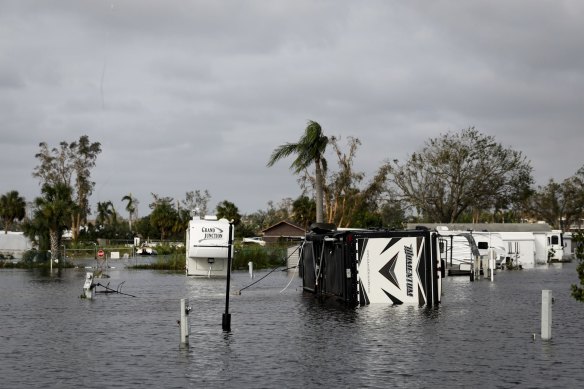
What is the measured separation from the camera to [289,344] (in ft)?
73.3

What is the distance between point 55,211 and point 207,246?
30.3 meters

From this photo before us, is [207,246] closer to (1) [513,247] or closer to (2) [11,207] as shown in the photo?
(1) [513,247]

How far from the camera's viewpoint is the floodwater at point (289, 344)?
56.1 feet

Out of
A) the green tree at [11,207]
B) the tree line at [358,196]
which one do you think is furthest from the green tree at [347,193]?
the green tree at [11,207]

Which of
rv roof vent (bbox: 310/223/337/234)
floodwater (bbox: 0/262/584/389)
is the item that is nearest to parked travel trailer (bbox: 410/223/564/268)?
rv roof vent (bbox: 310/223/337/234)

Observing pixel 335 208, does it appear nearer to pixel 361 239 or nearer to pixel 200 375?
pixel 361 239

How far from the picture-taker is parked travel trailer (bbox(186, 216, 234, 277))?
182 ft

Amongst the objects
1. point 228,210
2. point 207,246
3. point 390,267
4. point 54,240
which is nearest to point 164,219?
point 228,210

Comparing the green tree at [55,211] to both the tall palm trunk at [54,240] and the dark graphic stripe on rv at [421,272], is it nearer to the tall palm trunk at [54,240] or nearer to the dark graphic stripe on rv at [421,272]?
the tall palm trunk at [54,240]

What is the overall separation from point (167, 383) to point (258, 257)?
58996 millimetres

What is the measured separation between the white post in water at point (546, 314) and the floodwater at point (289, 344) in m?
0.30

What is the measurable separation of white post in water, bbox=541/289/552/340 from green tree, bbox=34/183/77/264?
63.8 m

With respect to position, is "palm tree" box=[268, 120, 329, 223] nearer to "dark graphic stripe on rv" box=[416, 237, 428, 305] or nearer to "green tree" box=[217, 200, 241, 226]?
"dark graphic stripe on rv" box=[416, 237, 428, 305]

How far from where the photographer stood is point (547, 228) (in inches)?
4090
